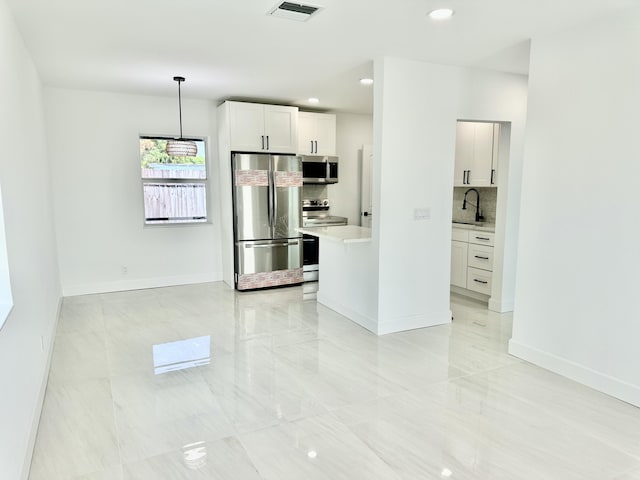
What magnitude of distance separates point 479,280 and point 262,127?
3405 millimetres

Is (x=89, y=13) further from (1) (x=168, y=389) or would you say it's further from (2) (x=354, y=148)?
(2) (x=354, y=148)

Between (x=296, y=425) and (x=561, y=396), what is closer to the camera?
(x=296, y=425)

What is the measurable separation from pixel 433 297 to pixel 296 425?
223cm

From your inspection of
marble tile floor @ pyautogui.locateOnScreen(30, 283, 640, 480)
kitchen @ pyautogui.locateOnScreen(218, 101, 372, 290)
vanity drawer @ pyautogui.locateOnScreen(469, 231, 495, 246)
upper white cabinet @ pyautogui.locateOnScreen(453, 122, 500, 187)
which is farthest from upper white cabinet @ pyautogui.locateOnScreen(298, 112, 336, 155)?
marble tile floor @ pyautogui.locateOnScreen(30, 283, 640, 480)

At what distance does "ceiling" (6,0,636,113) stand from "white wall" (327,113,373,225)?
2057 millimetres

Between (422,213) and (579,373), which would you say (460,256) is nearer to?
(422,213)

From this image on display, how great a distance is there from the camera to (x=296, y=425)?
2.43 m

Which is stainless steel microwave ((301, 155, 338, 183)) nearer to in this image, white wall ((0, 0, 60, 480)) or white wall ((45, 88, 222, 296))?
white wall ((45, 88, 222, 296))

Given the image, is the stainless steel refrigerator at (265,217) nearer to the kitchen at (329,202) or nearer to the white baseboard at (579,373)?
the kitchen at (329,202)

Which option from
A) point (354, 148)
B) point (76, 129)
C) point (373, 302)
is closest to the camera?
point (373, 302)

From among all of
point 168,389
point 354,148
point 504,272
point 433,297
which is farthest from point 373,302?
point 354,148

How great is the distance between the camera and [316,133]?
6137 mm

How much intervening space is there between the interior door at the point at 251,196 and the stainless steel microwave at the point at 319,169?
0.71 meters

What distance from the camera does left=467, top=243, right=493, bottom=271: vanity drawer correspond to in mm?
4820
